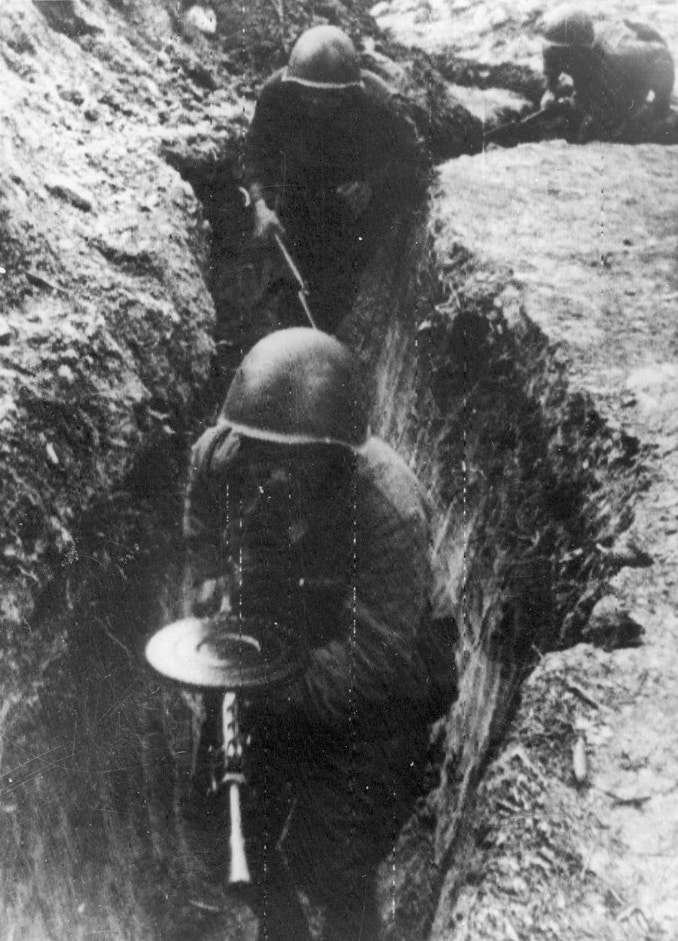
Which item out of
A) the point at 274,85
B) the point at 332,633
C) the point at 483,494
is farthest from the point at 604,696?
the point at 274,85

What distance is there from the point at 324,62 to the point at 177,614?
261cm

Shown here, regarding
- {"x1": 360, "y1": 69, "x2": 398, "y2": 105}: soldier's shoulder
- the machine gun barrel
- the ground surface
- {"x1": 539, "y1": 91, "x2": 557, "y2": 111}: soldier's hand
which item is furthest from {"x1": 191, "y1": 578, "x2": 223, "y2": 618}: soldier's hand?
{"x1": 539, "y1": 91, "x2": 557, "y2": 111}: soldier's hand

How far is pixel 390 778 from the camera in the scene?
88.7 inches

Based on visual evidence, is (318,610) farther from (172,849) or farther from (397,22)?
(397,22)

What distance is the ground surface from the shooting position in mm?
1184

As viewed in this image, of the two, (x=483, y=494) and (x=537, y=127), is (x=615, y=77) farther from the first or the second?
(x=483, y=494)

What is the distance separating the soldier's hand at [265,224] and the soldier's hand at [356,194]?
36 centimetres

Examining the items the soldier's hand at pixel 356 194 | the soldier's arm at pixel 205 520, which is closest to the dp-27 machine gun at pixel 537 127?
the soldier's hand at pixel 356 194

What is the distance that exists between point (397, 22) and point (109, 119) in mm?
1697

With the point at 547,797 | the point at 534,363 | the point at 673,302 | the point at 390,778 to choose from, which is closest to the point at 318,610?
the point at 390,778

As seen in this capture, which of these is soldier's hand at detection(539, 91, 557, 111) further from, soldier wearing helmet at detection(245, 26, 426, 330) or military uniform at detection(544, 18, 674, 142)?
soldier wearing helmet at detection(245, 26, 426, 330)

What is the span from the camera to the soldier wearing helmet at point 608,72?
2.86 metres

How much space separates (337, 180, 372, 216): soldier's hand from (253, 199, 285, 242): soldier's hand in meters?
0.36

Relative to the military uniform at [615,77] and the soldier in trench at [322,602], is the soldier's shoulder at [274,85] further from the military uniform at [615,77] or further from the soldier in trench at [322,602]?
the soldier in trench at [322,602]
